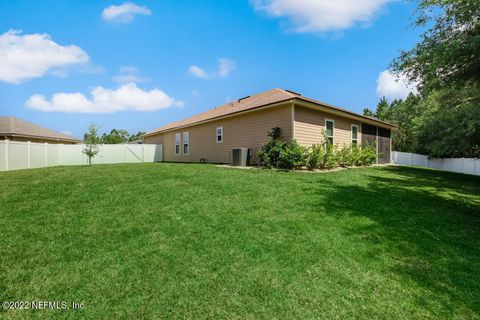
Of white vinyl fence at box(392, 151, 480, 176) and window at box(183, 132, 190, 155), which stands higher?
window at box(183, 132, 190, 155)

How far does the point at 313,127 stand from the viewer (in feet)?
36.7

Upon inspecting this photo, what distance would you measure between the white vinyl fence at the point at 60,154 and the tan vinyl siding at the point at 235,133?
13.3 ft

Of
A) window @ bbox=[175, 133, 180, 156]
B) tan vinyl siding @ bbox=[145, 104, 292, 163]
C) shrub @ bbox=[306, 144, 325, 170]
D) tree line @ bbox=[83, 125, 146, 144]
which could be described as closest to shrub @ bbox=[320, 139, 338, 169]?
shrub @ bbox=[306, 144, 325, 170]

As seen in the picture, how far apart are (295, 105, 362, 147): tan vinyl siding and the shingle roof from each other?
18.8 metres

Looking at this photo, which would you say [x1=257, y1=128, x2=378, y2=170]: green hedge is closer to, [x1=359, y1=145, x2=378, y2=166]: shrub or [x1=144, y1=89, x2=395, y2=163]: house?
[x1=144, y1=89, x2=395, y2=163]: house

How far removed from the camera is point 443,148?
384 inches

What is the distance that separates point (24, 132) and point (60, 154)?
3879 millimetres

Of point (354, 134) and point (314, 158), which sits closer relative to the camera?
point (314, 158)

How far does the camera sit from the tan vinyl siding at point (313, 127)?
34.3 feet

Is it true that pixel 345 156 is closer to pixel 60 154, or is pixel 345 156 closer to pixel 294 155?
pixel 294 155

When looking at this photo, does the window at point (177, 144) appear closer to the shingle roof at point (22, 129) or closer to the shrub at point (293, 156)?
the shingle roof at point (22, 129)

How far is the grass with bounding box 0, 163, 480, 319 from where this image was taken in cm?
232

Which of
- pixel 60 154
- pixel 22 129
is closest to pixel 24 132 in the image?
pixel 22 129

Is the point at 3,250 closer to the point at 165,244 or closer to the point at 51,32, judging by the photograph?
the point at 165,244
